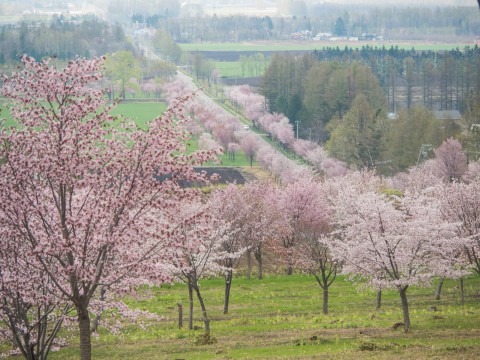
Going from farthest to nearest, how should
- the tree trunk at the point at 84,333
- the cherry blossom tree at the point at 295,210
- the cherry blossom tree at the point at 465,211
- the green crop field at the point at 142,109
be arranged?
1. the green crop field at the point at 142,109
2. the cherry blossom tree at the point at 295,210
3. the cherry blossom tree at the point at 465,211
4. the tree trunk at the point at 84,333

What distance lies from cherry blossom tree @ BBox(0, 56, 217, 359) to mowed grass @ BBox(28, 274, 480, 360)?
6.67 metres

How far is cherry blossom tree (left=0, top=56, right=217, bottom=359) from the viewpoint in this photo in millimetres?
16531

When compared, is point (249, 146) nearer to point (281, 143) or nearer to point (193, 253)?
point (281, 143)

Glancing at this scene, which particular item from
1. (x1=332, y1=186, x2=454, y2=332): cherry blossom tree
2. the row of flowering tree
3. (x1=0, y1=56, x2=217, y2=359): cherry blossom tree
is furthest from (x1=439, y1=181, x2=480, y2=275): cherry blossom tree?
the row of flowering tree

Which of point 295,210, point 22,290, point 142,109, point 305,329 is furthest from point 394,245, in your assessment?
point 142,109

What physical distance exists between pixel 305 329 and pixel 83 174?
13.5 metres

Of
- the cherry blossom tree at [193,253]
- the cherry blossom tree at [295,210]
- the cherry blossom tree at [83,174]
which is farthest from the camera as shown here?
the cherry blossom tree at [295,210]

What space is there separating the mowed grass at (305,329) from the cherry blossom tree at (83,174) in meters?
6.67

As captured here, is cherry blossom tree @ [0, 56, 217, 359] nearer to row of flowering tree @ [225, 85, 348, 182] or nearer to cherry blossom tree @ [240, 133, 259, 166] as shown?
row of flowering tree @ [225, 85, 348, 182]

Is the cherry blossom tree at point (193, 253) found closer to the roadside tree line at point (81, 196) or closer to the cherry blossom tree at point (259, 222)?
the roadside tree line at point (81, 196)

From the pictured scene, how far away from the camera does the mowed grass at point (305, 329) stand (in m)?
23.2

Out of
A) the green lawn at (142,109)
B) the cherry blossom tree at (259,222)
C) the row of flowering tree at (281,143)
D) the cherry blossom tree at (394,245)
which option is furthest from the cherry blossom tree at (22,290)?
the green lawn at (142,109)

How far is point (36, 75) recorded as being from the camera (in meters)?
17.1

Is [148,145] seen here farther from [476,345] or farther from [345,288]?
[345,288]
